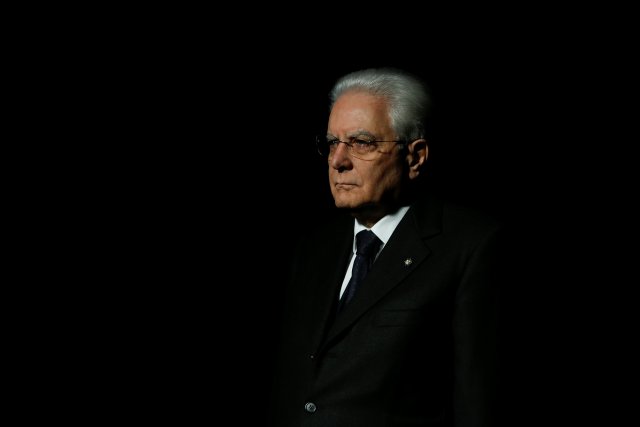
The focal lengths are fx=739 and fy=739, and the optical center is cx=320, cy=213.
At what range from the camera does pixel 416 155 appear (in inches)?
91.6

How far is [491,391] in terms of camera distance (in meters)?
2.07

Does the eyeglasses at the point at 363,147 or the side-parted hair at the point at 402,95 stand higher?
the side-parted hair at the point at 402,95

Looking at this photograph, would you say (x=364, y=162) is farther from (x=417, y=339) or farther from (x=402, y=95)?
(x=417, y=339)

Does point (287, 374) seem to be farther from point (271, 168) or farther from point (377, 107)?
point (271, 168)

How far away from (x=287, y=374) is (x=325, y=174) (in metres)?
1.16

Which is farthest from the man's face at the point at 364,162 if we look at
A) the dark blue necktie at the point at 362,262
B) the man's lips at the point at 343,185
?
the dark blue necktie at the point at 362,262

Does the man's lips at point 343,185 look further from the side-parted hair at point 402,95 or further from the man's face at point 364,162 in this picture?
the side-parted hair at point 402,95

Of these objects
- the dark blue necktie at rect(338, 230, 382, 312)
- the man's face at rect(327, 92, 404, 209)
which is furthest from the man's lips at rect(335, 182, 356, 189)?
the dark blue necktie at rect(338, 230, 382, 312)

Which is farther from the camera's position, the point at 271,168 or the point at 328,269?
the point at 271,168

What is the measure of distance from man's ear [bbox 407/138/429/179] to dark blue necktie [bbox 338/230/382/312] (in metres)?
0.24

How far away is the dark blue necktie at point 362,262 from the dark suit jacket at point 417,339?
8cm

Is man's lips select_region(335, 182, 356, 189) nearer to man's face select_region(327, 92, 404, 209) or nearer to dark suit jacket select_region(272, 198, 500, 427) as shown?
man's face select_region(327, 92, 404, 209)

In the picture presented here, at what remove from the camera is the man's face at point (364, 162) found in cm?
225

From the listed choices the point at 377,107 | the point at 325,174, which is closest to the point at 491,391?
the point at 377,107
